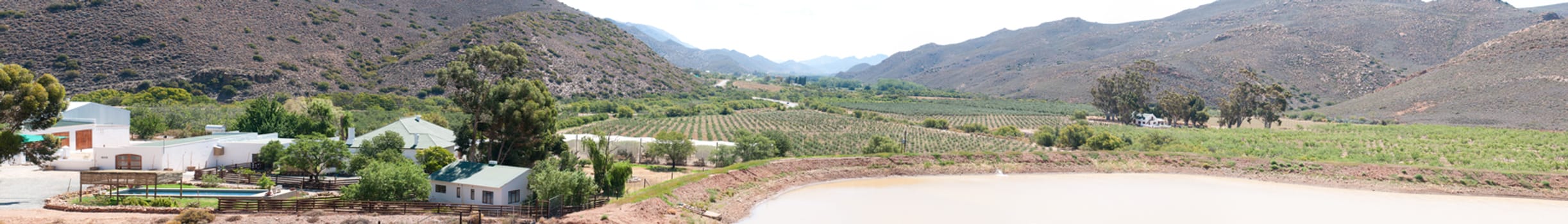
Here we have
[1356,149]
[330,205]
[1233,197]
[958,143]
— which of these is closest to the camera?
[330,205]

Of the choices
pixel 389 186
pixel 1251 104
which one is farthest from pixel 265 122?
pixel 1251 104

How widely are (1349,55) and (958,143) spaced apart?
104 metres

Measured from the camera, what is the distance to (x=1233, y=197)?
112 ft

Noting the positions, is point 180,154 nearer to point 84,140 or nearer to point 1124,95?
point 84,140

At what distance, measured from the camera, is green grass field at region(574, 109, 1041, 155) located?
5303 cm

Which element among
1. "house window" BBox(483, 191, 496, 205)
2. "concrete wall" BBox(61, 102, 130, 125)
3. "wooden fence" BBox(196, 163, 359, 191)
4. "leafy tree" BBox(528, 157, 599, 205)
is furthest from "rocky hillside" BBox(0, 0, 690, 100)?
"leafy tree" BBox(528, 157, 599, 205)

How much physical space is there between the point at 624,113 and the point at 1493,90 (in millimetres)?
88909

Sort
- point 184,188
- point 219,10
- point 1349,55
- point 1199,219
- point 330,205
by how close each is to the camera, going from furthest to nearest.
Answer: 1. point 1349,55
2. point 219,10
3. point 1199,219
4. point 184,188
5. point 330,205

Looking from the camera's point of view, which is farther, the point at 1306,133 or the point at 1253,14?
the point at 1253,14

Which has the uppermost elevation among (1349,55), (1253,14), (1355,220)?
(1253,14)

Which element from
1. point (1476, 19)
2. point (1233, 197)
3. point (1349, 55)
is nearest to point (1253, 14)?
point (1476, 19)

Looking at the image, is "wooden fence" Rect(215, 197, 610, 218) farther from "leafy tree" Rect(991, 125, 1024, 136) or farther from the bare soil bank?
"leafy tree" Rect(991, 125, 1024, 136)

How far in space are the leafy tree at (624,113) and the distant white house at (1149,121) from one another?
5115cm

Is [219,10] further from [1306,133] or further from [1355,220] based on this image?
[1306,133]
